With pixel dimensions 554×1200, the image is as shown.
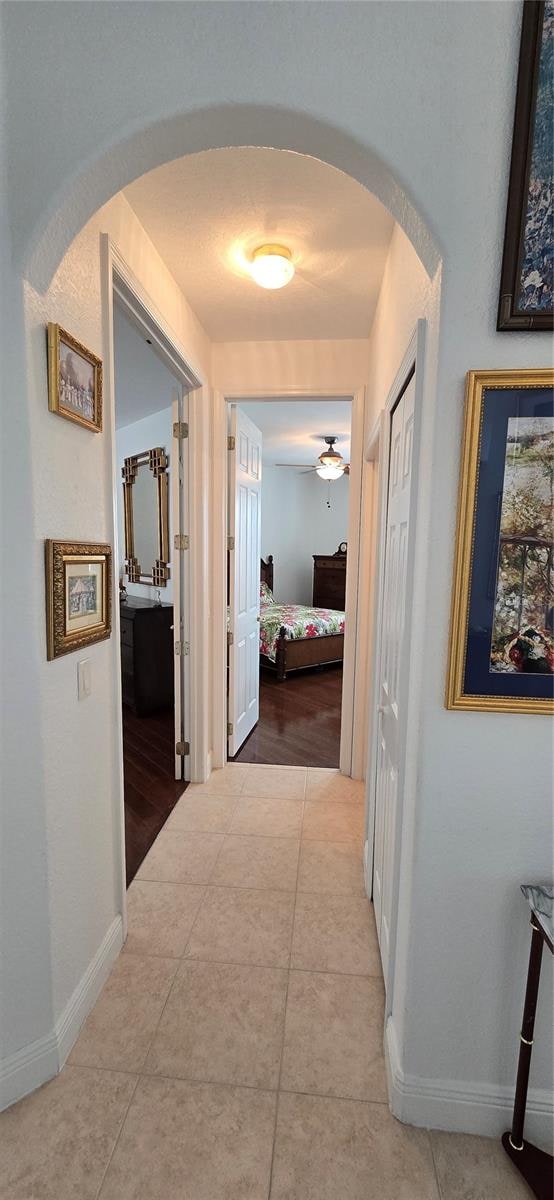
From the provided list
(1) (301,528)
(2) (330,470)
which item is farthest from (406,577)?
(1) (301,528)

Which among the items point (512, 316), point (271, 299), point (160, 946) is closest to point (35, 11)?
point (512, 316)

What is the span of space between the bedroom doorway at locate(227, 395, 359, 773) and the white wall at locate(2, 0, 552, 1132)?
1768mm

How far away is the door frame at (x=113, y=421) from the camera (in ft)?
5.08

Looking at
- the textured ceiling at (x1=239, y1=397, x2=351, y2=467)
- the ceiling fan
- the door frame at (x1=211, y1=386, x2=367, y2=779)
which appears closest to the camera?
the door frame at (x1=211, y1=386, x2=367, y2=779)

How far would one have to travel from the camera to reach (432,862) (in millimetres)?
1134

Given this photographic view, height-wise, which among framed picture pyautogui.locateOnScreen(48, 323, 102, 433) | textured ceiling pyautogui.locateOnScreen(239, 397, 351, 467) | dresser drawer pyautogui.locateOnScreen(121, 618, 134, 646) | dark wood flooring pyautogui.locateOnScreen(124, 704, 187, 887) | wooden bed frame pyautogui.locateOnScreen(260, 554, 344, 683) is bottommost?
dark wood flooring pyautogui.locateOnScreen(124, 704, 187, 887)

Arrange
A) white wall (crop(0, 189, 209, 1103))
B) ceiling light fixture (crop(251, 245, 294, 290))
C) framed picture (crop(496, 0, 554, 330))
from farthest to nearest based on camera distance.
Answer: ceiling light fixture (crop(251, 245, 294, 290)), white wall (crop(0, 189, 209, 1103)), framed picture (crop(496, 0, 554, 330))

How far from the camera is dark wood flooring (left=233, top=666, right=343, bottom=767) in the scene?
10.9 ft

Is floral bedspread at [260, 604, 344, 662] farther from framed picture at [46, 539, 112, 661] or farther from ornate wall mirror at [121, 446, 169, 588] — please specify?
framed picture at [46, 539, 112, 661]

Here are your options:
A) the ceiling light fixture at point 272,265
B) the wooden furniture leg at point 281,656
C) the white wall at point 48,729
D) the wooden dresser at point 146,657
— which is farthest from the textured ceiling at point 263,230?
the wooden furniture leg at point 281,656

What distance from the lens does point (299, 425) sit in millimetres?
4719

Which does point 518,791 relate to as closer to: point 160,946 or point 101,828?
point 101,828

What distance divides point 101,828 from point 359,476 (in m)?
2.15

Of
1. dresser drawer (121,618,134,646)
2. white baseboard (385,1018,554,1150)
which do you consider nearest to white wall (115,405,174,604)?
dresser drawer (121,618,134,646)
